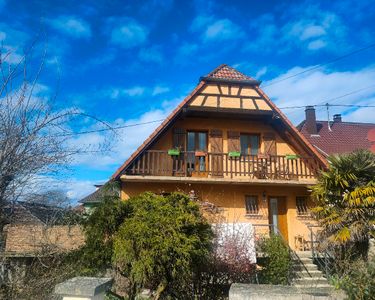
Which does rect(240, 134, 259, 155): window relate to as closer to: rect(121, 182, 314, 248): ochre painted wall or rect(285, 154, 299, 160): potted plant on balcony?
rect(285, 154, 299, 160): potted plant on balcony

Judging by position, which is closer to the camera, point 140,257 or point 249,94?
point 140,257

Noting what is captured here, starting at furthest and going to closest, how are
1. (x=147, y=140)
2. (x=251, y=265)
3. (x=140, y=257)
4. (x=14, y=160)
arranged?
(x=147, y=140) → (x=251, y=265) → (x=140, y=257) → (x=14, y=160)

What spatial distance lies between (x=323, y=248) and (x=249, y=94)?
8.26 meters

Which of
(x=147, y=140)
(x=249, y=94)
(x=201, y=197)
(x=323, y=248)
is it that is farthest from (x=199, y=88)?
(x=323, y=248)

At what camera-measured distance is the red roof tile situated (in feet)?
53.6

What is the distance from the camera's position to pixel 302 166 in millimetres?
15516

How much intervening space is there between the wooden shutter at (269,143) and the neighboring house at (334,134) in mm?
3958

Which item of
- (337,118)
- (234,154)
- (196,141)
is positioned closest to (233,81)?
(196,141)

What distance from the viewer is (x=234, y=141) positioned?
15.9 m

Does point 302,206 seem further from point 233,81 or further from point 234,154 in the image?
point 233,81

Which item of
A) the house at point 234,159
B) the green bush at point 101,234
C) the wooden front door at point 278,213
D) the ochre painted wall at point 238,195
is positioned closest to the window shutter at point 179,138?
the house at point 234,159

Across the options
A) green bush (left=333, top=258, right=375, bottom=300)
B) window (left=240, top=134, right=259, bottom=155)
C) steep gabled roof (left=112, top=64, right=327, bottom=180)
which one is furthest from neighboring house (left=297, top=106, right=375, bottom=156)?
green bush (left=333, top=258, right=375, bottom=300)

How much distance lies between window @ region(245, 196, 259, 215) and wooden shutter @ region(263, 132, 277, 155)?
7.28 feet

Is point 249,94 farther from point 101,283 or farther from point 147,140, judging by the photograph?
point 101,283
